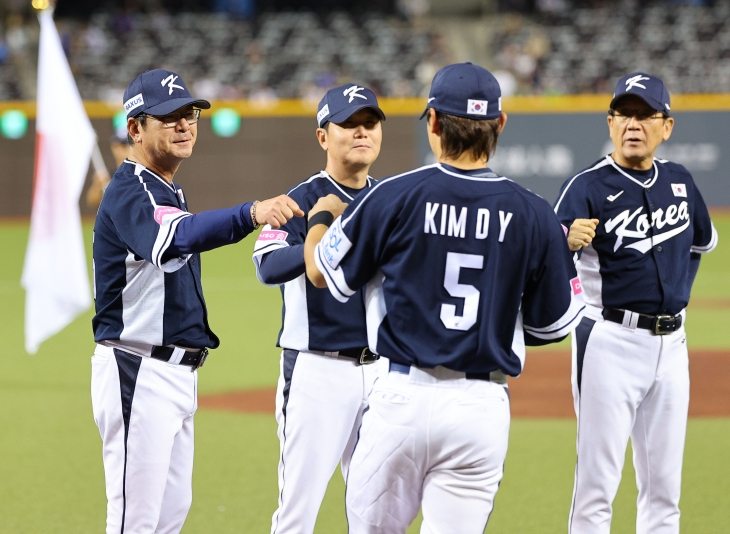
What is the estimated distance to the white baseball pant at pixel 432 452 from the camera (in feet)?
10.3

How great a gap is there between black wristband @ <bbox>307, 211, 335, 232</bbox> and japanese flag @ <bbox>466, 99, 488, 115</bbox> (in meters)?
0.69

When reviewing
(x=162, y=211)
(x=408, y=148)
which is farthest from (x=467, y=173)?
(x=408, y=148)

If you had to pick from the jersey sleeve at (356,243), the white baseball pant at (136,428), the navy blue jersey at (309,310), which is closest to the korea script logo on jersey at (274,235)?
the navy blue jersey at (309,310)

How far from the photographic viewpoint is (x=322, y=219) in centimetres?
352

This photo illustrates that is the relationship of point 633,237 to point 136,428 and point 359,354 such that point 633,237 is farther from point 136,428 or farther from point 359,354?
point 136,428

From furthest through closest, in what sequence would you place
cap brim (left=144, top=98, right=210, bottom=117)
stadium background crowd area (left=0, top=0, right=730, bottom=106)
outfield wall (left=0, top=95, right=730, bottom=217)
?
1. stadium background crowd area (left=0, top=0, right=730, bottom=106)
2. outfield wall (left=0, top=95, right=730, bottom=217)
3. cap brim (left=144, top=98, right=210, bottom=117)

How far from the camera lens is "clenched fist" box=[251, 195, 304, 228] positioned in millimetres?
3674

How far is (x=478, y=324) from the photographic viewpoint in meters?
3.18

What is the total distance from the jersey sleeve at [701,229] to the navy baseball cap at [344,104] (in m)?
1.68

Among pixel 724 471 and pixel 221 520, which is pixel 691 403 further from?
pixel 221 520

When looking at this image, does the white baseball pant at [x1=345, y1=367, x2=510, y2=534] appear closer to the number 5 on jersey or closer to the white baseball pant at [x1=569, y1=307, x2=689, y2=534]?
the number 5 on jersey

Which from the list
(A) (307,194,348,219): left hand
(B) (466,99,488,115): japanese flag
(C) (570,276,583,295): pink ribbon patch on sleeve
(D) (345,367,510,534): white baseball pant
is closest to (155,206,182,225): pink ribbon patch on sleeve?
(A) (307,194,348,219): left hand

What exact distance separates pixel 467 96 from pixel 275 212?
93 cm

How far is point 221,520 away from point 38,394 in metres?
3.79
